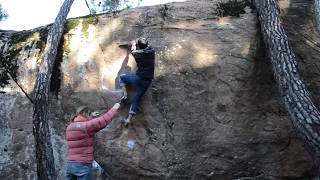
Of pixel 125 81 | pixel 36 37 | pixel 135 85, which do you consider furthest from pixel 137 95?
pixel 36 37

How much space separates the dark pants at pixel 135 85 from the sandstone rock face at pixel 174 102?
0.16 m

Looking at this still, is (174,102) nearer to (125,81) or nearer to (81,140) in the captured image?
(125,81)

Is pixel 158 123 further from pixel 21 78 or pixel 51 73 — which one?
pixel 21 78

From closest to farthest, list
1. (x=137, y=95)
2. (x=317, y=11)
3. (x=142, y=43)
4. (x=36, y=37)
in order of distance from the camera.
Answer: (x=142, y=43) → (x=137, y=95) → (x=317, y=11) → (x=36, y=37)

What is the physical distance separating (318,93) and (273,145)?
1.29 meters

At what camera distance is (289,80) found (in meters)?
7.30

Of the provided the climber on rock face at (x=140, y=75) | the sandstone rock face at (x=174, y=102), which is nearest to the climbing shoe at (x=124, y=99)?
the climber on rock face at (x=140, y=75)

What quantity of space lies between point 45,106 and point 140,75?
5.77 feet

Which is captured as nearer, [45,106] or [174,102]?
[45,106]

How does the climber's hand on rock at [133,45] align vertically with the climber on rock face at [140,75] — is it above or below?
above

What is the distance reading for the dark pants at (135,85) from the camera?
8297mm

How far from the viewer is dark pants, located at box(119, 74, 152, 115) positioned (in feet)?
27.2

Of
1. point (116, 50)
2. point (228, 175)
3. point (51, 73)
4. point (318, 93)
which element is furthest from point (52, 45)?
point (318, 93)

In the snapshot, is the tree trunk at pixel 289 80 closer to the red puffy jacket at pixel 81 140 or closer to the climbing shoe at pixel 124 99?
the climbing shoe at pixel 124 99
